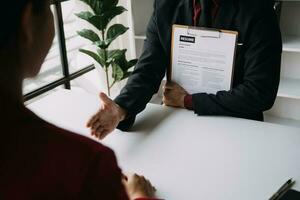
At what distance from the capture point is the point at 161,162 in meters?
1.17

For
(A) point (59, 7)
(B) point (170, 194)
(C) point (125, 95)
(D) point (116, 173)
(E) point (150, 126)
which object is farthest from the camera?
(A) point (59, 7)

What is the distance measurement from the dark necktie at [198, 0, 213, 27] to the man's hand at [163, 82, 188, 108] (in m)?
0.29

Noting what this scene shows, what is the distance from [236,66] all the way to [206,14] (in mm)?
248

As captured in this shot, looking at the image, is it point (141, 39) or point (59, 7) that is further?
point (141, 39)

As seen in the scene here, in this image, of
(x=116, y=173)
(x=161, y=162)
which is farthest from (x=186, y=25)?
(x=116, y=173)

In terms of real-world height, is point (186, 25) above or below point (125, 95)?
above

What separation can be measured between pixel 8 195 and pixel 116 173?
0.14m

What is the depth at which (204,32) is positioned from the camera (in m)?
1.53

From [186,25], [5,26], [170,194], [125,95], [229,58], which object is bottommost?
[170,194]

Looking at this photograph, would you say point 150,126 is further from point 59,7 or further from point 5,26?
point 59,7

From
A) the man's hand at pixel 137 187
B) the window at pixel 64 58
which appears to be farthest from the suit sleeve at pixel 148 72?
the window at pixel 64 58

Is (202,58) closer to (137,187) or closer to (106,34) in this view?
(137,187)

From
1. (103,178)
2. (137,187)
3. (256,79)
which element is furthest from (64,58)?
(103,178)

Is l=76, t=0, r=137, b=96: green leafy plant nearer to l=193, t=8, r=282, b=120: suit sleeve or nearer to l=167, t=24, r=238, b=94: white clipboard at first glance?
l=167, t=24, r=238, b=94: white clipboard
